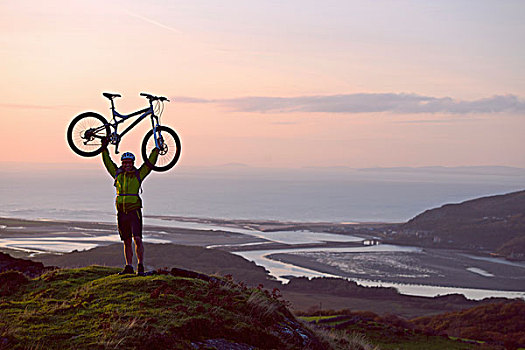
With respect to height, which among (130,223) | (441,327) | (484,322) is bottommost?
(441,327)

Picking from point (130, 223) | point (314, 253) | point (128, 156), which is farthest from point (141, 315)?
point (314, 253)

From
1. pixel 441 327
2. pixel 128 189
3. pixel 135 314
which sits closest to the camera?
pixel 135 314

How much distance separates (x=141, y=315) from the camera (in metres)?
10.1

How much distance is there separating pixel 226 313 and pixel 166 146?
15.9ft

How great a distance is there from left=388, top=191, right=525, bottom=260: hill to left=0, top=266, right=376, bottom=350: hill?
73.3m

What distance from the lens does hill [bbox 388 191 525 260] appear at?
8612cm

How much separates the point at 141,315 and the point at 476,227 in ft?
306

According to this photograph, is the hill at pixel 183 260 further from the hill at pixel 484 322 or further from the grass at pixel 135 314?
the grass at pixel 135 314

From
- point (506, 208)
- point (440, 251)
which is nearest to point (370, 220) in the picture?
point (506, 208)

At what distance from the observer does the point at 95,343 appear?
8.80m

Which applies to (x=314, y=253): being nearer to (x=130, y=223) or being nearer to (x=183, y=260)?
(x=183, y=260)

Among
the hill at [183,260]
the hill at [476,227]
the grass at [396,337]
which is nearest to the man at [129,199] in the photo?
the grass at [396,337]

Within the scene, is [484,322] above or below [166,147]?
below

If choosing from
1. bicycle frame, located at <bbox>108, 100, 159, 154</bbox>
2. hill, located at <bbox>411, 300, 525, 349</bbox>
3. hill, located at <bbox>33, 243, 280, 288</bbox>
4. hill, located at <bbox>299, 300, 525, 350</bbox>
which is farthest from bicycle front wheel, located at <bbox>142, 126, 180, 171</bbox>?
hill, located at <bbox>33, 243, 280, 288</bbox>
